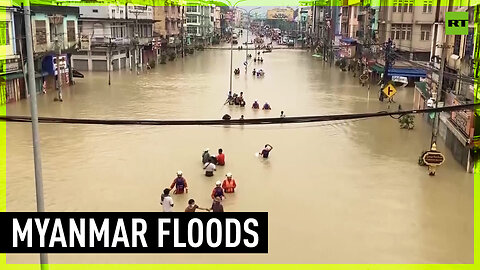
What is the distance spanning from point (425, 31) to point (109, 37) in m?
33.9

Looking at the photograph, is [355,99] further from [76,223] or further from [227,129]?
[76,223]

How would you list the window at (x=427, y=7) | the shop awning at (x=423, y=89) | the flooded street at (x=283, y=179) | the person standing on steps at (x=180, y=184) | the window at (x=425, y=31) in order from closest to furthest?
the flooded street at (x=283, y=179) < the person standing on steps at (x=180, y=184) < the shop awning at (x=423, y=89) < the window at (x=427, y=7) < the window at (x=425, y=31)

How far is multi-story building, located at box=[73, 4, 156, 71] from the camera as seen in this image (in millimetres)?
57625

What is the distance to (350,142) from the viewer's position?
24.9m

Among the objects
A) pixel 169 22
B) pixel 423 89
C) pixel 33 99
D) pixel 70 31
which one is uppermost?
pixel 169 22

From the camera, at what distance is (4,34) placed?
32938 millimetres

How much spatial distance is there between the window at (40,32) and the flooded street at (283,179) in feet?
20.3

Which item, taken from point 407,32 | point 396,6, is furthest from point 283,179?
point 396,6

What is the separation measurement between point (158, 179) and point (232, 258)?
6.71m

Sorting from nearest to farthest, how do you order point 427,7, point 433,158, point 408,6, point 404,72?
1. point 433,158
2. point 427,7
3. point 404,72
4. point 408,6

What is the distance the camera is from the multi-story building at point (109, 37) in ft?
189

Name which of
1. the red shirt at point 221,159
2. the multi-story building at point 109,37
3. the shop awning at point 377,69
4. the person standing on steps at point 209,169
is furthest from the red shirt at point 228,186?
the multi-story building at point 109,37

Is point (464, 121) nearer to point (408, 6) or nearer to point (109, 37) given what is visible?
point (408, 6)

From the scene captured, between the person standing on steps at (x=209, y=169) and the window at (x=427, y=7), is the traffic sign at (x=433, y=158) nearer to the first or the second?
the person standing on steps at (x=209, y=169)
